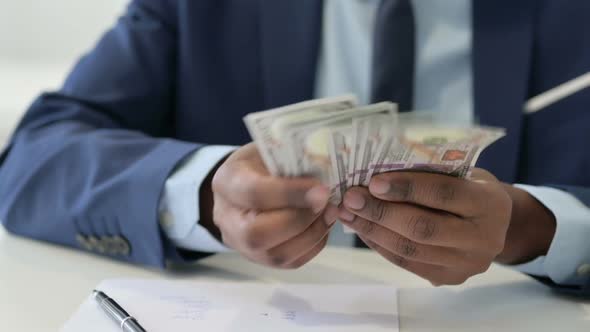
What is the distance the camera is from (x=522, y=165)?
0.86m

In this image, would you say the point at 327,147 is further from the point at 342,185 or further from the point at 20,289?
the point at 20,289

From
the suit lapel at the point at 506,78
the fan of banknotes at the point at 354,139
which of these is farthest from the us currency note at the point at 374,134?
the suit lapel at the point at 506,78

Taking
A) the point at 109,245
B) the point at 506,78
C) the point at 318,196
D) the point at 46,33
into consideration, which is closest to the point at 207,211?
the point at 109,245

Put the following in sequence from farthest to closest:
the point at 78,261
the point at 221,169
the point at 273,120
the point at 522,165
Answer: the point at 522,165
the point at 78,261
the point at 221,169
the point at 273,120

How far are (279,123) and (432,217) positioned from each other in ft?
0.54

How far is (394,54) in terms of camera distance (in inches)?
32.4

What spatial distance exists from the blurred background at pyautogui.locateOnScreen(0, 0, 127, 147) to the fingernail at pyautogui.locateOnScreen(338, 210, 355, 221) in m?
1.55

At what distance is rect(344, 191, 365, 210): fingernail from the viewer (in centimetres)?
47

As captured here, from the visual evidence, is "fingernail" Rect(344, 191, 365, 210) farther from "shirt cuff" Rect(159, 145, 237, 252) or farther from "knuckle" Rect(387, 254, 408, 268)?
"shirt cuff" Rect(159, 145, 237, 252)

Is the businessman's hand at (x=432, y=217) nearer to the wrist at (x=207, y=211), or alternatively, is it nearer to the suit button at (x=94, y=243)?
the wrist at (x=207, y=211)

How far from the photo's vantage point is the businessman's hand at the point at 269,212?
47 centimetres

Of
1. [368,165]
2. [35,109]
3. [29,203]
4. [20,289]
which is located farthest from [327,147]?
[35,109]

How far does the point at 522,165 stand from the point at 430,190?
0.44 m

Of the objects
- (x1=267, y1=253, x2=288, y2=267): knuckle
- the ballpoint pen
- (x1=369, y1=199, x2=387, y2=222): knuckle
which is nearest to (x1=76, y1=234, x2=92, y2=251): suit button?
the ballpoint pen
